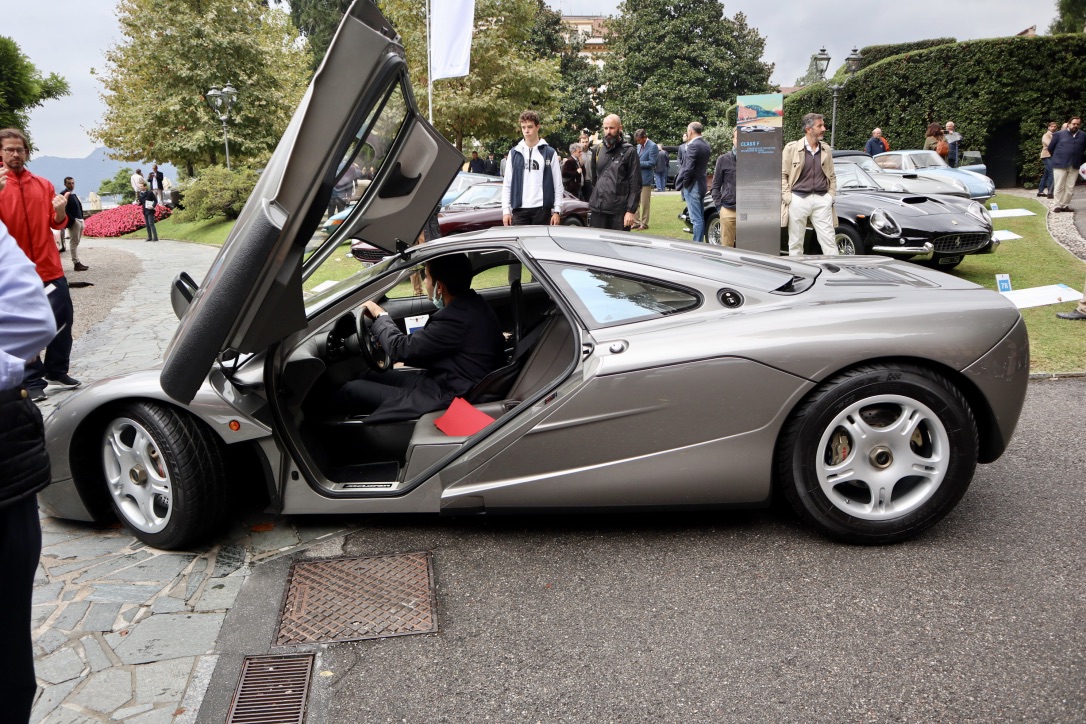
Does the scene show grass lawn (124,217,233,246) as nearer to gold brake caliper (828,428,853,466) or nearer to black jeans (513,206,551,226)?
black jeans (513,206,551,226)

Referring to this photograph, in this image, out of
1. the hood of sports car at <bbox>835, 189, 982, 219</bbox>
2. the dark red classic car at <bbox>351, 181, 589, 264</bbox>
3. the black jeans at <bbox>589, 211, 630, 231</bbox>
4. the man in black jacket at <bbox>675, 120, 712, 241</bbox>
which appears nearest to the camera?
the hood of sports car at <bbox>835, 189, 982, 219</bbox>

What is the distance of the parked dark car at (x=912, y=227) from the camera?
8.80 metres

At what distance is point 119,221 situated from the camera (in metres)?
30.3

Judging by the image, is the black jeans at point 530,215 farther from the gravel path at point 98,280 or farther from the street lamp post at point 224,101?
the street lamp post at point 224,101

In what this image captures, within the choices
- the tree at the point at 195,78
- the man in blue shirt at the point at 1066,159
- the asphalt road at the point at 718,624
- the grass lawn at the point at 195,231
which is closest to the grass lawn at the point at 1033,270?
the man in blue shirt at the point at 1066,159

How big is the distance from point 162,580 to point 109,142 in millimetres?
36664

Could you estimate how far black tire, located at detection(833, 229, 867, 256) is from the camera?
9.09 m

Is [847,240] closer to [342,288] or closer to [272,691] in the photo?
[342,288]

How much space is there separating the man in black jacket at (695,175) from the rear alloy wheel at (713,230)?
81 millimetres

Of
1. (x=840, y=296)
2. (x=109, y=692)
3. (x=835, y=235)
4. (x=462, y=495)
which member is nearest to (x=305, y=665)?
(x=109, y=692)

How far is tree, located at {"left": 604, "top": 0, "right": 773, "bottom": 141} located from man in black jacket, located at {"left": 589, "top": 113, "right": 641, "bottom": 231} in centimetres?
3834

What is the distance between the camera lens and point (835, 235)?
9.08 m

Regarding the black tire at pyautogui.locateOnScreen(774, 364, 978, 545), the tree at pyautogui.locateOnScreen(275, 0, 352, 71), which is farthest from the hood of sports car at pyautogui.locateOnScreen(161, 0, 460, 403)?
the tree at pyautogui.locateOnScreen(275, 0, 352, 71)

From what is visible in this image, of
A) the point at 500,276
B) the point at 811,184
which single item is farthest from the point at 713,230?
the point at 500,276
